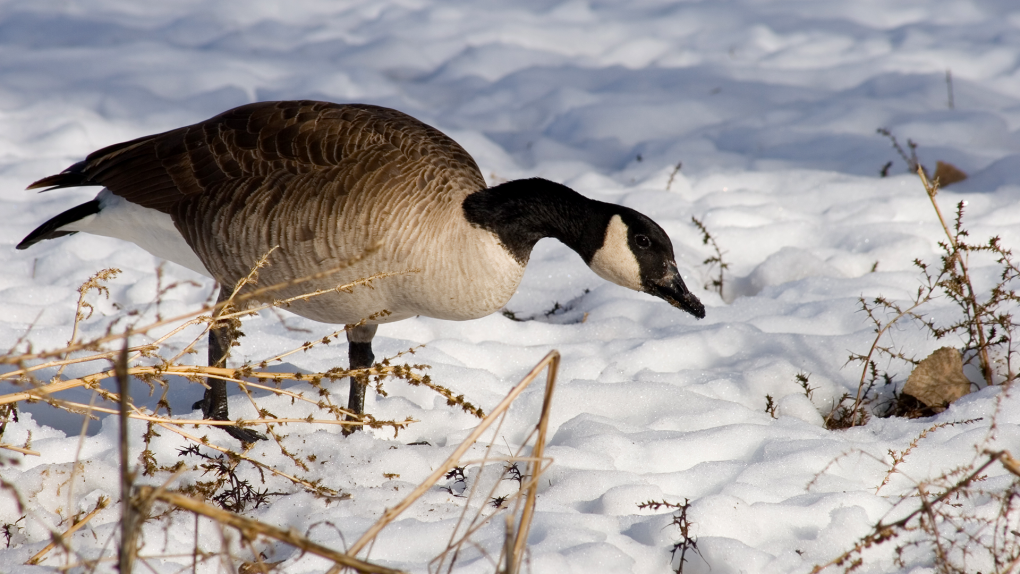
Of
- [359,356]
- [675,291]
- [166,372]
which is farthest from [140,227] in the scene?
[675,291]

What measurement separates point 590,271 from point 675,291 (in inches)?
70.6

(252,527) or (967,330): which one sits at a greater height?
(967,330)

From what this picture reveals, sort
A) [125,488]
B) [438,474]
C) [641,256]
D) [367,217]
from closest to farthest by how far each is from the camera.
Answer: [125,488] → [438,474] → [367,217] → [641,256]

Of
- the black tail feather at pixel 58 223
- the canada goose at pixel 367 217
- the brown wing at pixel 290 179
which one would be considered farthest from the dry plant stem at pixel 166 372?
the black tail feather at pixel 58 223

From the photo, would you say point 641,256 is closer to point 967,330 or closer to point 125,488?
point 967,330

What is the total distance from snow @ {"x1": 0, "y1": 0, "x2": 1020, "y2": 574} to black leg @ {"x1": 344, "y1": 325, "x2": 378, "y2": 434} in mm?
174

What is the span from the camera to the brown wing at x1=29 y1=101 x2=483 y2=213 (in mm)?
3324

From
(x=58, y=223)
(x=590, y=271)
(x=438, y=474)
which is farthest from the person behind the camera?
(x=590, y=271)

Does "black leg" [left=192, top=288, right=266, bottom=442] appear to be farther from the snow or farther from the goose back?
the goose back

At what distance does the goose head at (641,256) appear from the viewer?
328cm

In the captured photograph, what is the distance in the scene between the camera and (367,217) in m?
3.16

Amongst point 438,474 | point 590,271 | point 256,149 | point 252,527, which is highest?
point 590,271

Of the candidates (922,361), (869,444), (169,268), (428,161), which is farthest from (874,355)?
(169,268)

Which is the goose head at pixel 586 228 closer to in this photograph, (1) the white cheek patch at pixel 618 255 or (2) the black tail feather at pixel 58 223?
(1) the white cheek patch at pixel 618 255
